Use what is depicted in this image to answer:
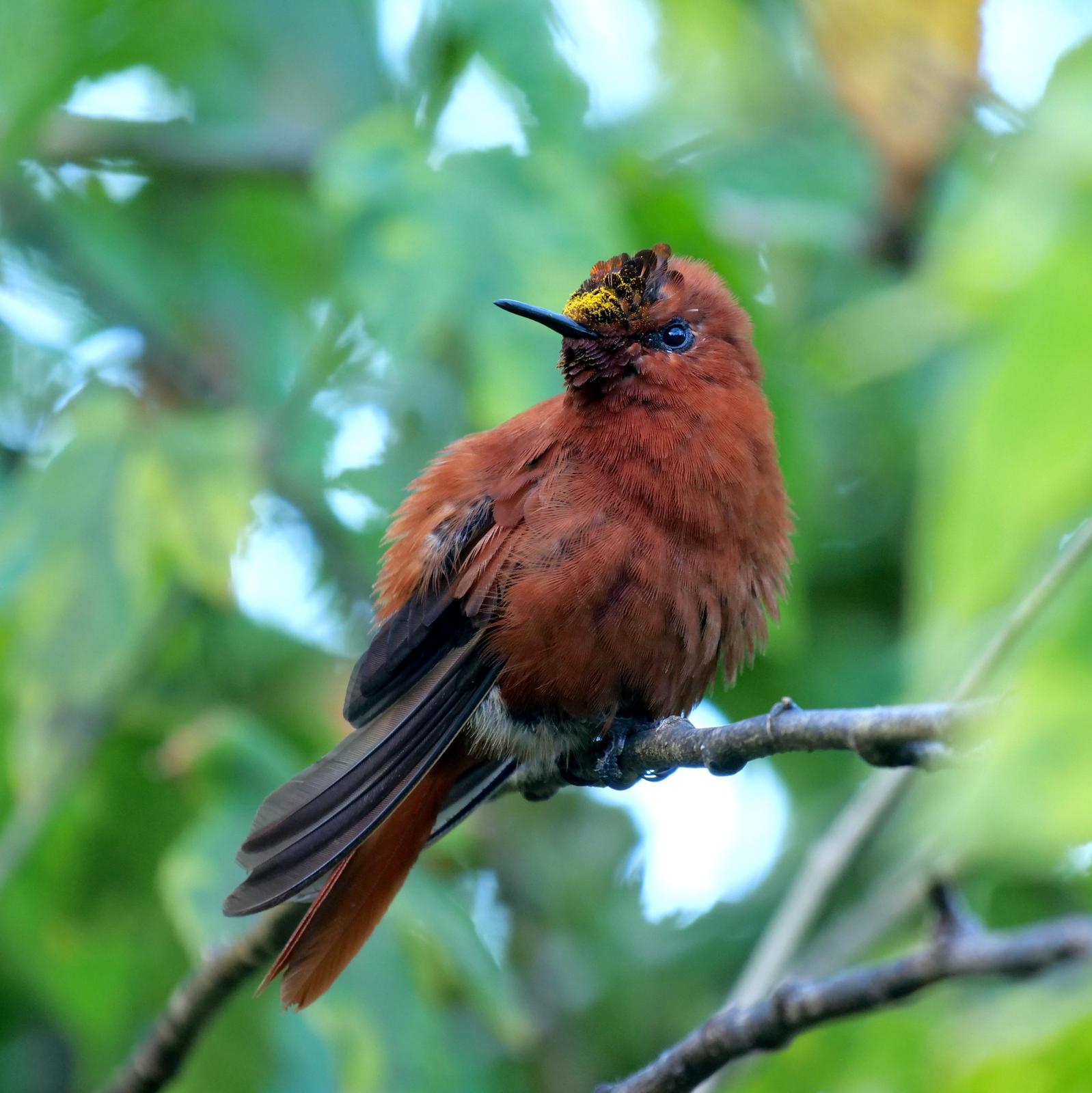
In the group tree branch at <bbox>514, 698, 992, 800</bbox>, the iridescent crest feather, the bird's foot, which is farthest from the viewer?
the iridescent crest feather

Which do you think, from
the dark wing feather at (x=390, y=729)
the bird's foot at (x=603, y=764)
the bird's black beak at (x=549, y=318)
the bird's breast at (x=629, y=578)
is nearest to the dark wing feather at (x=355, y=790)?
the dark wing feather at (x=390, y=729)

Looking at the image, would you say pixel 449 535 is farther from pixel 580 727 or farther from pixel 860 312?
pixel 860 312

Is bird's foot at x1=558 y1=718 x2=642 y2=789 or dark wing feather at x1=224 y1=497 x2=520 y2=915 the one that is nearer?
dark wing feather at x1=224 y1=497 x2=520 y2=915

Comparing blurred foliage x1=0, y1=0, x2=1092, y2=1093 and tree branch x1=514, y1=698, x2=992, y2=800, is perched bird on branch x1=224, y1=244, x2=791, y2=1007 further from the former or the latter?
tree branch x1=514, y1=698, x2=992, y2=800

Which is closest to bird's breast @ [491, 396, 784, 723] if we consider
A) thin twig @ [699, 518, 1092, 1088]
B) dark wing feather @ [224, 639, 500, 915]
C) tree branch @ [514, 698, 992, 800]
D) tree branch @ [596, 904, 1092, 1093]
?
dark wing feather @ [224, 639, 500, 915]

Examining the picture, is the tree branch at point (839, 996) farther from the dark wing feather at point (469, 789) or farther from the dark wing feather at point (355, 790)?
the dark wing feather at point (469, 789)

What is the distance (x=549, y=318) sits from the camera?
10.1ft

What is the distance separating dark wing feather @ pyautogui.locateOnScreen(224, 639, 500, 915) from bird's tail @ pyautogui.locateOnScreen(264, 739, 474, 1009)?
133 mm

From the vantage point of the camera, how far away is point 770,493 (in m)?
3.37

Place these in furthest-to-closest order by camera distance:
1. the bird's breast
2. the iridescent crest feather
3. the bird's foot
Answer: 1. the iridescent crest feather
2. the bird's breast
3. the bird's foot

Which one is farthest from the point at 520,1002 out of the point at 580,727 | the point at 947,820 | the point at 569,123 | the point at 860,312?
the point at 947,820

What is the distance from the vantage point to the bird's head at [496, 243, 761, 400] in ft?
11.2

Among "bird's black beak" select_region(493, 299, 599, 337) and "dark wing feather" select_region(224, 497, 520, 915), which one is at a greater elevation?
"bird's black beak" select_region(493, 299, 599, 337)

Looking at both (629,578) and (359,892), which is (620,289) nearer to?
(629,578)
